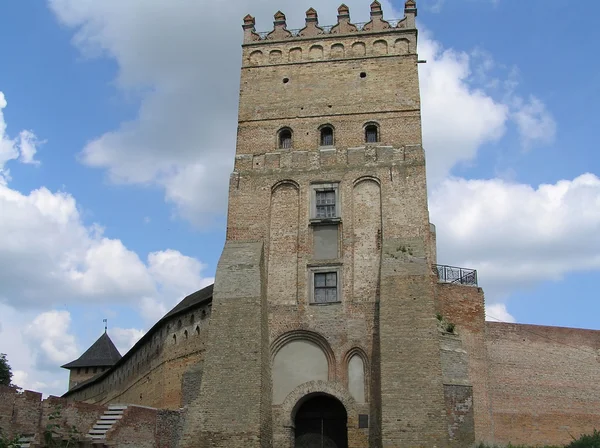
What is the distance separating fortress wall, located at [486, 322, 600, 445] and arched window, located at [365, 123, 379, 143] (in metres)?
7.86

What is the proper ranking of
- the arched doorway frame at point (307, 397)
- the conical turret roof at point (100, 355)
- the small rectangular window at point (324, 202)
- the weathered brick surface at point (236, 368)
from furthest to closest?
the conical turret roof at point (100, 355)
the small rectangular window at point (324, 202)
the arched doorway frame at point (307, 397)
the weathered brick surface at point (236, 368)

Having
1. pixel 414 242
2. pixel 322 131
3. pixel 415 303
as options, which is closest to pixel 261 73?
pixel 322 131

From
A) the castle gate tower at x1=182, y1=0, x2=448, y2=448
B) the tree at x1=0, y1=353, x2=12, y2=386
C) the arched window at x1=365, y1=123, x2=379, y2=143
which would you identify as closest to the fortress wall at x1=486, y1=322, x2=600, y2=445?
the castle gate tower at x1=182, y1=0, x2=448, y2=448

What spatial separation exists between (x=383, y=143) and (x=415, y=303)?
644 cm

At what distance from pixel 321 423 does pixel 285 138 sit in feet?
33.7

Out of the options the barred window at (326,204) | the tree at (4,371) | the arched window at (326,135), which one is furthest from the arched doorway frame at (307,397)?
the tree at (4,371)

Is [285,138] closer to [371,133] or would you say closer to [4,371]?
[371,133]

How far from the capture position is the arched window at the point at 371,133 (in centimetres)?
2608

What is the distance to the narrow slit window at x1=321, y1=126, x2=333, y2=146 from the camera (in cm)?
2641

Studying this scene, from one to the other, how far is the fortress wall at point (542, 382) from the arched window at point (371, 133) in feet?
25.8

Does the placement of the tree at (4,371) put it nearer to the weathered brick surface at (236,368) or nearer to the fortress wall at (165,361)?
the fortress wall at (165,361)

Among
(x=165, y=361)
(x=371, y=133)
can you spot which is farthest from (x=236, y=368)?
(x=165, y=361)

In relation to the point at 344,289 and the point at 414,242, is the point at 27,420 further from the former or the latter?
the point at 414,242

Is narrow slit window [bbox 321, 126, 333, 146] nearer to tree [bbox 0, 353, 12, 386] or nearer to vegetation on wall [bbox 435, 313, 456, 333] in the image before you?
vegetation on wall [bbox 435, 313, 456, 333]
